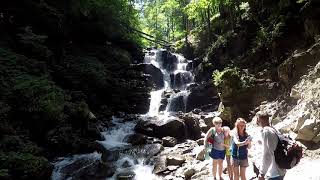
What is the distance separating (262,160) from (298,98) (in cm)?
912

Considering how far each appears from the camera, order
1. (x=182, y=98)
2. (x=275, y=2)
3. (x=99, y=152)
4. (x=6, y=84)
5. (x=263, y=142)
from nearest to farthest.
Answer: (x=263, y=142) < (x=6, y=84) < (x=99, y=152) < (x=275, y=2) < (x=182, y=98)

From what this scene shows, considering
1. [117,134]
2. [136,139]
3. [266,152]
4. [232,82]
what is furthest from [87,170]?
[266,152]

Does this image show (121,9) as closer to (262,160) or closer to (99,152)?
(99,152)

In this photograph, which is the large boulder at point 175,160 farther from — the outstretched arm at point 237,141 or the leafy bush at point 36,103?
the outstretched arm at point 237,141

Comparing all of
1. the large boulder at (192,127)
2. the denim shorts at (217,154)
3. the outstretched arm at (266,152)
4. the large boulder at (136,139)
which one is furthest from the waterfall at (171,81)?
the outstretched arm at (266,152)

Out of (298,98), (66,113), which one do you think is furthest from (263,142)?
(66,113)

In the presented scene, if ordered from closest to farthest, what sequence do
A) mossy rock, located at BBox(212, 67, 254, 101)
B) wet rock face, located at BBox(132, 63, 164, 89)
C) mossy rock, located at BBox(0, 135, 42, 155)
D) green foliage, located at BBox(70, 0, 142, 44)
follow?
1. mossy rock, located at BBox(0, 135, 42, 155)
2. mossy rock, located at BBox(212, 67, 254, 101)
3. green foliage, located at BBox(70, 0, 142, 44)
4. wet rock face, located at BBox(132, 63, 164, 89)

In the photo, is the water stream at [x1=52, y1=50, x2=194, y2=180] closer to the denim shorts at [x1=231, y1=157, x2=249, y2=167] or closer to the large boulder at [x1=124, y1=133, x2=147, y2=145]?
the large boulder at [x1=124, y1=133, x2=147, y2=145]

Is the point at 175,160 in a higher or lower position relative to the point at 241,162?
lower

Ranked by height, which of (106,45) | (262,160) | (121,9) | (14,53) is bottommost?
(262,160)

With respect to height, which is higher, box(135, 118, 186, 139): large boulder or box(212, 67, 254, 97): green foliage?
box(212, 67, 254, 97): green foliage

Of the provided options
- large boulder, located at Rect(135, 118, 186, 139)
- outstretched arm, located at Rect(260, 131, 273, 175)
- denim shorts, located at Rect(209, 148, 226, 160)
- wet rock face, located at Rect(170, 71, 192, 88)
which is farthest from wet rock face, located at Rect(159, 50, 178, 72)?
outstretched arm, located at Rect(260, 131, 273, 175)

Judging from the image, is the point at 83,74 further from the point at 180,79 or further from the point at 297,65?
the point at 297,65

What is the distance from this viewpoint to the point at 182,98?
25.9 metres
